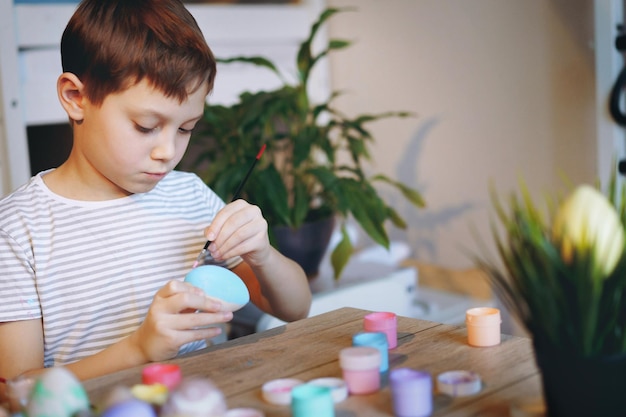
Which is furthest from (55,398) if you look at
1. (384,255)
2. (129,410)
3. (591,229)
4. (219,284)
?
(384,255)

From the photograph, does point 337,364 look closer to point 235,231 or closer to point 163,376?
point 163,376

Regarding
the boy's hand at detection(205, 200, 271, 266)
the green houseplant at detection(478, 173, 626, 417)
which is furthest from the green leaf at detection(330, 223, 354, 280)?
the green houseplant at detection(478, 173, 626, 417)

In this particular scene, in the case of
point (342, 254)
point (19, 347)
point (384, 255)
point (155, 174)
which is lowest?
point (384, 255)

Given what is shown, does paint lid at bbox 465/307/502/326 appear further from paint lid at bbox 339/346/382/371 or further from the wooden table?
paint lid at bbox 339/346/382/371

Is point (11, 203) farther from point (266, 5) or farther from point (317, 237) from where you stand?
point (266, 5)

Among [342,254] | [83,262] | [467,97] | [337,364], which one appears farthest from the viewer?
[467,97]

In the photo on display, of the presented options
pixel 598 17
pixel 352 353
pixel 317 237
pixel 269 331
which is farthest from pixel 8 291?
pixel 598 17

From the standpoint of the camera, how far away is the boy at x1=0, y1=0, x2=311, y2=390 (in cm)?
98

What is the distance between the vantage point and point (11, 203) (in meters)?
1.08

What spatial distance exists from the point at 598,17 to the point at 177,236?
3.58 feet

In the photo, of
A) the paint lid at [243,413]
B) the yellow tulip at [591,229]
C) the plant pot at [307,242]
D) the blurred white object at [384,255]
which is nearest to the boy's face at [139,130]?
the paint lid at [243,413]

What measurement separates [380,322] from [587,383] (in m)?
0.30

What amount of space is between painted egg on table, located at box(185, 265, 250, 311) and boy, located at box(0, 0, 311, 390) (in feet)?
0.18

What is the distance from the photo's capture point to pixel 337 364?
758mm
